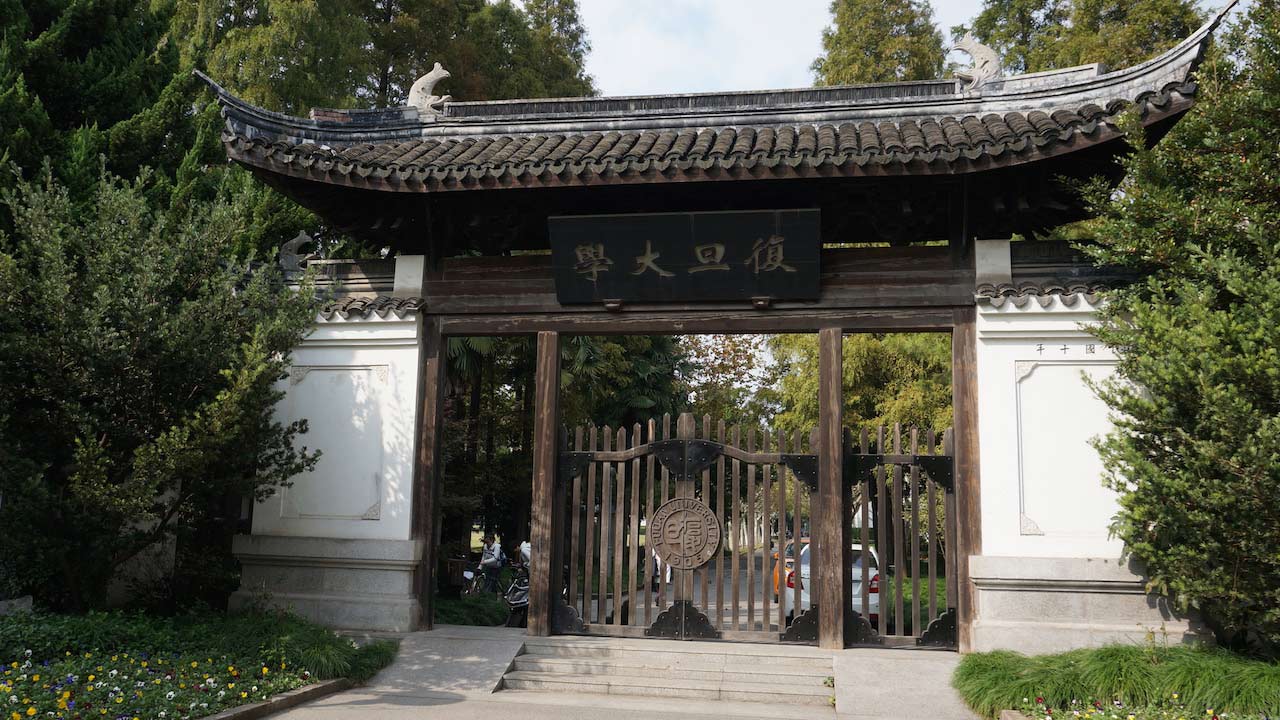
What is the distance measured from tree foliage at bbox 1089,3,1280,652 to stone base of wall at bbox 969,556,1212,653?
0.27m

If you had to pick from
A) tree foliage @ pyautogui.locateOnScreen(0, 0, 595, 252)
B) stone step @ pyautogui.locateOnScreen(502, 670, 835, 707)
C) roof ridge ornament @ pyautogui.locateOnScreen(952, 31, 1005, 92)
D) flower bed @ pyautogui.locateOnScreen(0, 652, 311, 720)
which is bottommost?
stone step @ pyautogui.locateOnScreen(502, 670, 835, 707)

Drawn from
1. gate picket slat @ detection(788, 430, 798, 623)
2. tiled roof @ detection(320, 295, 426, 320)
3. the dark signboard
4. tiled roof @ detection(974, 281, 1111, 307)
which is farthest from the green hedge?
tiled roof @ detection(974, 281, 1111, 307)

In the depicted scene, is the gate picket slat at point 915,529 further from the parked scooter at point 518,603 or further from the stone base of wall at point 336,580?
the parked scooter at point 518,603

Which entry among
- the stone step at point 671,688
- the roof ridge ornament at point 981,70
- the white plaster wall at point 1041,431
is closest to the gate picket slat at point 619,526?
the stone step at point 671,688

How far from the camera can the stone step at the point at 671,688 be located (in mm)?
6289

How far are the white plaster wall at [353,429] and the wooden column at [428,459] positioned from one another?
0.08 metres

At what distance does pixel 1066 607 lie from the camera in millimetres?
6512

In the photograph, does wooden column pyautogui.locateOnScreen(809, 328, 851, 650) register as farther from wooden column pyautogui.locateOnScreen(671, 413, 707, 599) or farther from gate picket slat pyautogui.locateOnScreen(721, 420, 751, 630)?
wooden column pyautogui.locateOnScreen(671, 413, 707, 599)

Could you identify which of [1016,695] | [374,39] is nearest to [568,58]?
[374,39]

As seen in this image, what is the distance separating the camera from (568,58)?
65.4 feet

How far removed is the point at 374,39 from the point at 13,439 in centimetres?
1395

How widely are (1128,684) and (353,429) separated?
569cm

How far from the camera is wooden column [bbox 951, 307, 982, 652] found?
6.77m

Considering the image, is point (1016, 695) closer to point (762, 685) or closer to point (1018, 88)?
point (762, 685)
